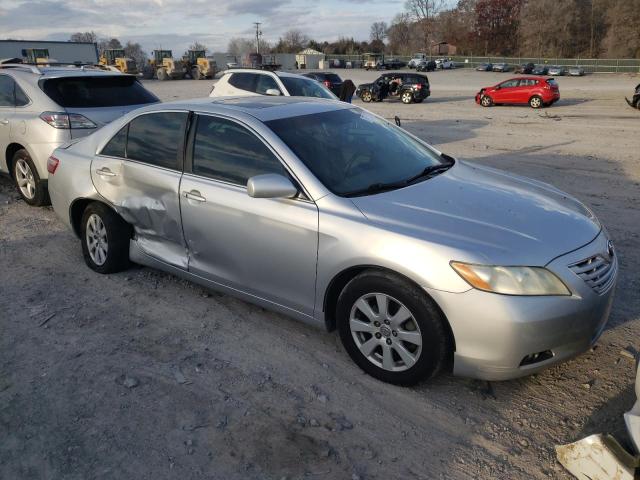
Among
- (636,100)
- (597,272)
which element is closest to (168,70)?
(636,100)

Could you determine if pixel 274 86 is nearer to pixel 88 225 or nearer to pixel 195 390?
pixel 88 225

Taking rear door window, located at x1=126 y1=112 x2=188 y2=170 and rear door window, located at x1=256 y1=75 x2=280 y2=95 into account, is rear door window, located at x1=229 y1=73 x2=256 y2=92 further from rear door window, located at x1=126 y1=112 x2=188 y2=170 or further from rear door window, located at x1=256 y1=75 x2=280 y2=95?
rear door window, located at x1=126 y1=112 x2=188 y2=170

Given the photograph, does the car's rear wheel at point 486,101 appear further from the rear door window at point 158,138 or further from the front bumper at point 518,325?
the front bumper at point 518,325

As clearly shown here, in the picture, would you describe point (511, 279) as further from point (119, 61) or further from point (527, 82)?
point (119, 61)

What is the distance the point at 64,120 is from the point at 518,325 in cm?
590

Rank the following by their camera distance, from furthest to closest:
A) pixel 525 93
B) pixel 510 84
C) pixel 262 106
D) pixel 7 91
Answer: pixel 510 84 → pixel 525 93 → pixel 7 91 → pixel 262 106

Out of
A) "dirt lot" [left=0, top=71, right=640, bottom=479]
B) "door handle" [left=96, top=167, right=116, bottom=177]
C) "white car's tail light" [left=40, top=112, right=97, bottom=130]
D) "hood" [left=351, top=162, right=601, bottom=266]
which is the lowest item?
"dirt lot" [left=0, top=71, right=640, bottom=479]

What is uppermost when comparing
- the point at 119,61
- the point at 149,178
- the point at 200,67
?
the point at 119,61

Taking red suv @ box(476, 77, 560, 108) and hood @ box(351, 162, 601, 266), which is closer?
hood @ box(351, 162, 601, 266)

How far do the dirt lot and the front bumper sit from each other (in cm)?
33

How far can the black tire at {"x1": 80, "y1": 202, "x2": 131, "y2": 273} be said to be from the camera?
14.9ft

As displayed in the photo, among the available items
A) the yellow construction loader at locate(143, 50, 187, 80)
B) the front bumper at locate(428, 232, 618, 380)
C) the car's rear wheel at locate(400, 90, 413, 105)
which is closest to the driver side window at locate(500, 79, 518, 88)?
the car's rear wheel at locate(400, 90, 413, 105)

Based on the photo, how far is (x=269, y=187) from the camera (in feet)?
10.6

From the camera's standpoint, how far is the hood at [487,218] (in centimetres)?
284
